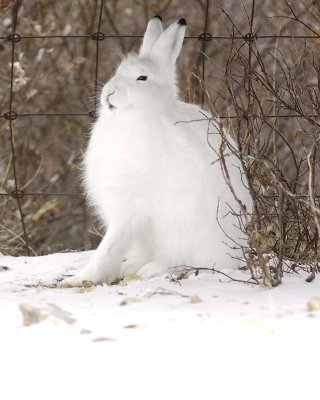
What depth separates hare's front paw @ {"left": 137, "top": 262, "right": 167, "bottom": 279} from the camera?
3.31 meters

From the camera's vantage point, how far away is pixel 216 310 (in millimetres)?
2480

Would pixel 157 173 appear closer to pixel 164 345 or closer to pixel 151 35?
pixel 151 35

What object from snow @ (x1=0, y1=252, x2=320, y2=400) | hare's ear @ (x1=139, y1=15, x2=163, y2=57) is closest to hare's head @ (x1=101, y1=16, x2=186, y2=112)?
hare's ear @ (x1=139, y1=15, x2=163, y2=57)

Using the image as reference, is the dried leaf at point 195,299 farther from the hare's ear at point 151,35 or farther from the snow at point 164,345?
the hare's ear at point 151,35

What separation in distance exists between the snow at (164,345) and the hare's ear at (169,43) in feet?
3.03

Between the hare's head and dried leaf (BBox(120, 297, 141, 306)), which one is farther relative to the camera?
the hare's head

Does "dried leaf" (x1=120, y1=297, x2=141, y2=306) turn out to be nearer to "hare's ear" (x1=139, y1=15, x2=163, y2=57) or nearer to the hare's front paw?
the hare's front paw

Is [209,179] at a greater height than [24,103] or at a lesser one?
lesser

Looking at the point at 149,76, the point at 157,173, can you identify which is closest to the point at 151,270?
the point at 157,173

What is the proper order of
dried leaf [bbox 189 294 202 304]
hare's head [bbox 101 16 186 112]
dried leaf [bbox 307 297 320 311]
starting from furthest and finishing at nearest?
hare's head [bbox 101 16 186 112] → dried leaf [bbox 189 294 202 304] → dried leaf [bbox 307 297 320 311]

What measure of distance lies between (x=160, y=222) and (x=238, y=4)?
2.27 metres

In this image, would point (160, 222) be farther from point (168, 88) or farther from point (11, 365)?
point (11, 365)

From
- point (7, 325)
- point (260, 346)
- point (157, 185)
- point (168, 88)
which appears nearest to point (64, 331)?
point (7, 325)

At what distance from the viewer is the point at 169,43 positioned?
3.29 metres
